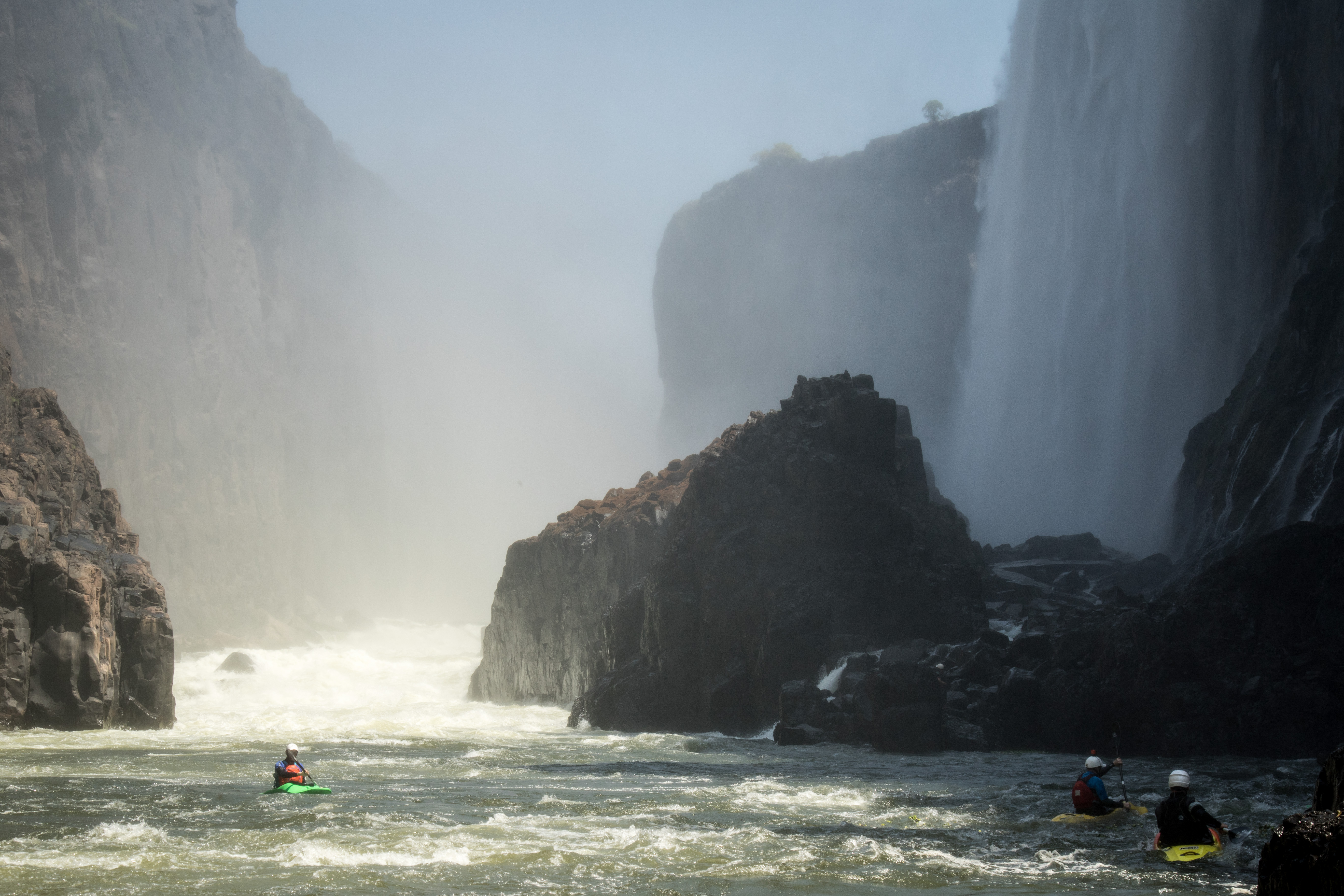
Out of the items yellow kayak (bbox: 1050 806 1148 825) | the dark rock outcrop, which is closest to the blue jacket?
yellow kayak (bbox: 1050 806 1148 825)

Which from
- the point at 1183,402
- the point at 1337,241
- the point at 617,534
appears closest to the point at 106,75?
the point at 617,534

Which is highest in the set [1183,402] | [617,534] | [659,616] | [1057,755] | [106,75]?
[106,75]

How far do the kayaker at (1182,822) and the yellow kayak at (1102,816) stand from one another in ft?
9.24

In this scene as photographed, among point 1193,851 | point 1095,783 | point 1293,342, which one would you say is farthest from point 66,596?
point 1293,342

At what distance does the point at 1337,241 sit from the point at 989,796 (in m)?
28.1

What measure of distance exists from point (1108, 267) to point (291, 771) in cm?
6473

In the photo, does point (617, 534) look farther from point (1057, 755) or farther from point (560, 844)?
point (560, 844)

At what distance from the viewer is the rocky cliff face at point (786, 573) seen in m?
40.9

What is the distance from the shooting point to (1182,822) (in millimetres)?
14742

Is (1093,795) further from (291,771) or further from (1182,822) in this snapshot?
(291,771)

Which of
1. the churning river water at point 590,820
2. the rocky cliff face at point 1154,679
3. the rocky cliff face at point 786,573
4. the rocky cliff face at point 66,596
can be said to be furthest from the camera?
the rocky cliff face at point 786,573

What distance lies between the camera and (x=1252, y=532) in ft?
126

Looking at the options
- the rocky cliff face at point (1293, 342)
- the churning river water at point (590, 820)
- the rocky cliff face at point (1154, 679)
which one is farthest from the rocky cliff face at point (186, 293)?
the rocky cliff face at point (1293, 342)

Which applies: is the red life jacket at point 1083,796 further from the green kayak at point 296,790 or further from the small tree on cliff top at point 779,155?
the small tree on cliff top at point 779,155
